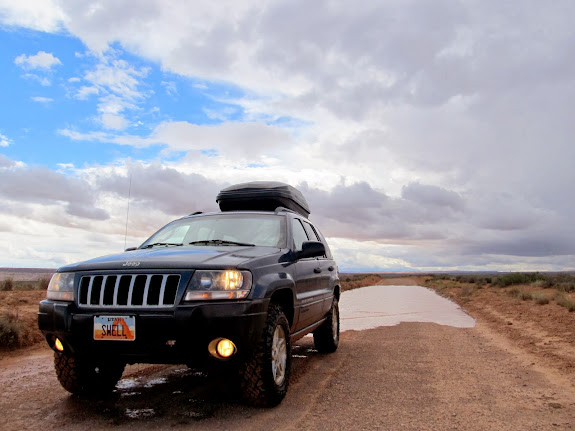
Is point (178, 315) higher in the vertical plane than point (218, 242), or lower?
lower

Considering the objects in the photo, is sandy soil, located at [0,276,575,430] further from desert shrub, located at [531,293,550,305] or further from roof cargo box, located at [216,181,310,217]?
desert shrub, located at [531,293,550,305]

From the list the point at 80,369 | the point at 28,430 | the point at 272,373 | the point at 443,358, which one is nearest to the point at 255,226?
the point at 272,373

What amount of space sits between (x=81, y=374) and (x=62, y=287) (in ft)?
2.80

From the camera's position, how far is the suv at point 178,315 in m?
3.69

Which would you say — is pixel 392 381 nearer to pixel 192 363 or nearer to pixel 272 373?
pixel 272 373

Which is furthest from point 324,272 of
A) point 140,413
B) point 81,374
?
point 81,374

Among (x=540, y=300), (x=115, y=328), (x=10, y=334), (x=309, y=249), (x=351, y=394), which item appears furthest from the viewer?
(x=540, y=300)

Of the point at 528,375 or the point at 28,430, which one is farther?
the point at 528,375

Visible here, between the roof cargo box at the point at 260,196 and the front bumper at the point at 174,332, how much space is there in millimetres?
4035

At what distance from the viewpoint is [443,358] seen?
6652mm

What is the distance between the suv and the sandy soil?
1.19ft

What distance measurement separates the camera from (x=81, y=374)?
437 cm

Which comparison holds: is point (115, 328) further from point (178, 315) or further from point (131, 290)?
point (178, 315)

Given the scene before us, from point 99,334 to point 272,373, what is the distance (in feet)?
4.74
